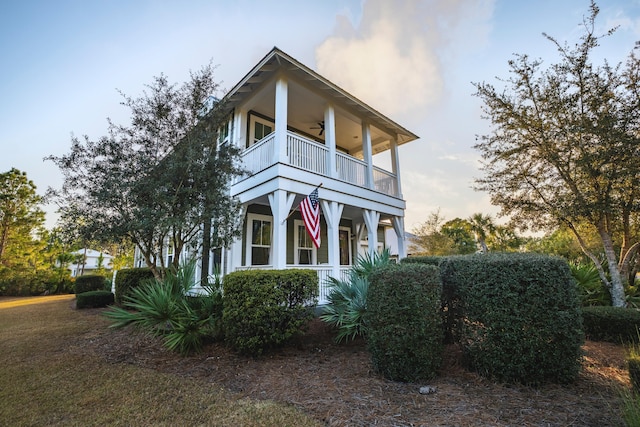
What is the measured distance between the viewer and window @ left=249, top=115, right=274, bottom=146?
10.7 meters

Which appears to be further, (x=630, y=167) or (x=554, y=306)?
(x=630, y=167)

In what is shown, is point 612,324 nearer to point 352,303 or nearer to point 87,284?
point 352,303

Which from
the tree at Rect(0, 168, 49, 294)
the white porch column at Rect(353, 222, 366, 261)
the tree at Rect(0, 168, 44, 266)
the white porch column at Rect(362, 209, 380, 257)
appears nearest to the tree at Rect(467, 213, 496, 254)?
the white porch column at Rect(353, 222, 366, 261)

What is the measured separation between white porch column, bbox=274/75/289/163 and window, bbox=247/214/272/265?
301 cm

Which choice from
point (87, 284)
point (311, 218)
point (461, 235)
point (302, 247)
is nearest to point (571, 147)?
point (311, 218)

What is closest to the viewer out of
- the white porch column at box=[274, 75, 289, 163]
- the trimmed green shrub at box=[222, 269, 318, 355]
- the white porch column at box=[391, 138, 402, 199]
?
the trimmed green shrub at box=[222, 269, 318, 355]

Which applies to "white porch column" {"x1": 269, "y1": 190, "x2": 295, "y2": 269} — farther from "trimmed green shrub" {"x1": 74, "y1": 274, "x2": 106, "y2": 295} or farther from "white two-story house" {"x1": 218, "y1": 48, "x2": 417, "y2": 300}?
"trimmed green shrub" {"x1": 74, "y1": 274, "x2": 106, "y2": 295}

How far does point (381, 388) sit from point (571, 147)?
342 inches

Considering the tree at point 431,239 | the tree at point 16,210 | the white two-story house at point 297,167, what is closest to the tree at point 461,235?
the tree at point 431,239

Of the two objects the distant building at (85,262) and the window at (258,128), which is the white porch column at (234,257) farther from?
the distant building at (85,262)

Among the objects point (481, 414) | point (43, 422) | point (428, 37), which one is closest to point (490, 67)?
point (428, 37)

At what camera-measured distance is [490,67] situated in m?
9.33

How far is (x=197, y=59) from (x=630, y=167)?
36.6 feet

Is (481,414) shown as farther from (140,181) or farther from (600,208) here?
(600,208)
